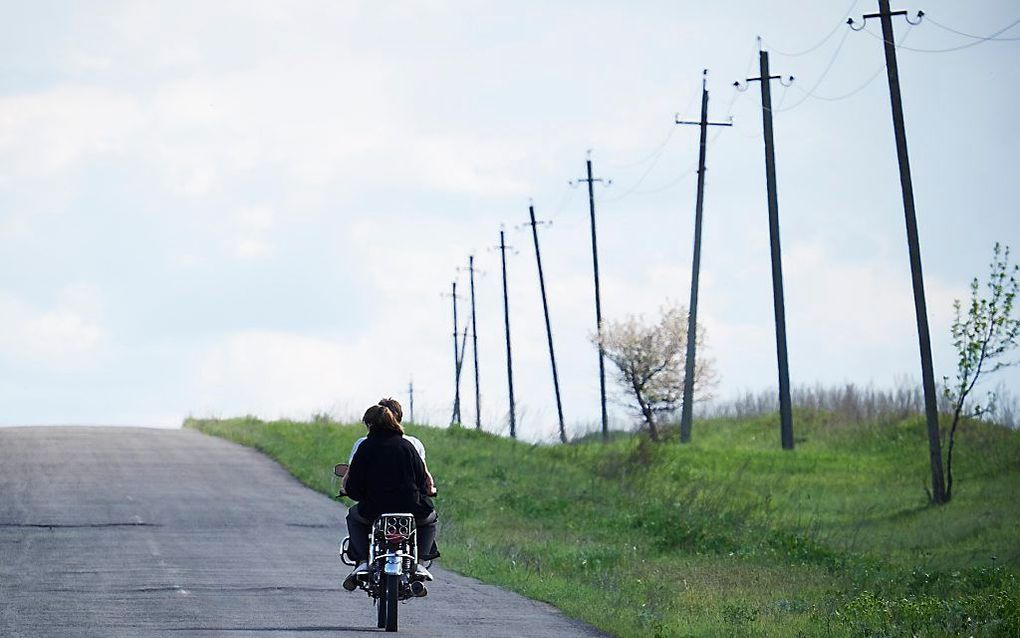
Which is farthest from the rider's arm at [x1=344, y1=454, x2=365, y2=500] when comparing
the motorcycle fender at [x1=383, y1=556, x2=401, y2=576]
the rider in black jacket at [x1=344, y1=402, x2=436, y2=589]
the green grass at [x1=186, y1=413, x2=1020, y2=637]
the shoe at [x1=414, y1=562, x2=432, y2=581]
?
the green grass at [x1=186, y1=413, x2=1020, y2=637]

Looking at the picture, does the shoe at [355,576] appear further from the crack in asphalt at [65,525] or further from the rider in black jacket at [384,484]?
the crack in asphalt at [65,525]

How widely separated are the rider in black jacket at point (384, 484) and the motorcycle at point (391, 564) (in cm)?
10

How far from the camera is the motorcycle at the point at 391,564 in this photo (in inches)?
587

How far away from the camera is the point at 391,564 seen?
48.9 ft

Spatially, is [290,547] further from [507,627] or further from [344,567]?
[507,627]

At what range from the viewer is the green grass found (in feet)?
56.7

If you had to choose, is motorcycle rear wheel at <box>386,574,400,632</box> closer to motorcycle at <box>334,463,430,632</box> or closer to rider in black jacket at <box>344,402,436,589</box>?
motorcycle at <box>334,463,430,632</box>

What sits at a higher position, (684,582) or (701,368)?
(701,368)

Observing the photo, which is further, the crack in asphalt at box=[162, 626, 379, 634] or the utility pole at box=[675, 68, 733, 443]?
the utility pole at box=[675, 68, 733, 443]

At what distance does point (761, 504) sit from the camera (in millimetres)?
43000

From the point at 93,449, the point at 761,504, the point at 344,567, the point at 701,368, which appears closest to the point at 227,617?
the point at 344,567

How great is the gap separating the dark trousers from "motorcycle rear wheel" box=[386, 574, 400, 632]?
2.05 feet

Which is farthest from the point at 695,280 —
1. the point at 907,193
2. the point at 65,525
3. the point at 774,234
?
the point at 65,525

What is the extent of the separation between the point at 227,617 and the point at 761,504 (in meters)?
29.1
